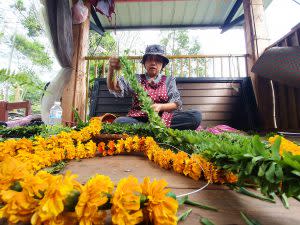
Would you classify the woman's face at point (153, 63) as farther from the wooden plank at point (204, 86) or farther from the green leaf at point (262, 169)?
the green leaf at point (262, 169)

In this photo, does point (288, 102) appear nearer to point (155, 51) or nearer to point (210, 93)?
point (210, 93)

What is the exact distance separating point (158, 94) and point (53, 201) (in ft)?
8.92

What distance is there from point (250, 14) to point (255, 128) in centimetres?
213

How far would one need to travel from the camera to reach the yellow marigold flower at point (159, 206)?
1.94 ft

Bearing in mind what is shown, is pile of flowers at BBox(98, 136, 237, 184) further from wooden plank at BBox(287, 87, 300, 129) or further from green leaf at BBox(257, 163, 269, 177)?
wooden plank at BBox(287, 87, 300, 129)

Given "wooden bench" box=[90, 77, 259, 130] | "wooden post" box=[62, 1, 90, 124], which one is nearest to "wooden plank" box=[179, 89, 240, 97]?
"wooden bench" box=[90, 77, 259, 130]

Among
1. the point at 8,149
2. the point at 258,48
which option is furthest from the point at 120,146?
the point at 258,48

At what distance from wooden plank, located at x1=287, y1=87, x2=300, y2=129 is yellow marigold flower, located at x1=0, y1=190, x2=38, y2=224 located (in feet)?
11.9

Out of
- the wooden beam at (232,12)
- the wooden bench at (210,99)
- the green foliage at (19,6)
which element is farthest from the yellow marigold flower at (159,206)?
the green foliage at (19,6)

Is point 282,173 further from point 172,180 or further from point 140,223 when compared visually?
point 172,180

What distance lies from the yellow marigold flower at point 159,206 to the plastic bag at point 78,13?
413 cm

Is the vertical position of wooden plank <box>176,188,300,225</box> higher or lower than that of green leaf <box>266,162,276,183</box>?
lower

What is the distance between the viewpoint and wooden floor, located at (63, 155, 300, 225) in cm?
72

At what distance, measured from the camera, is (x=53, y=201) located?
554 mm
